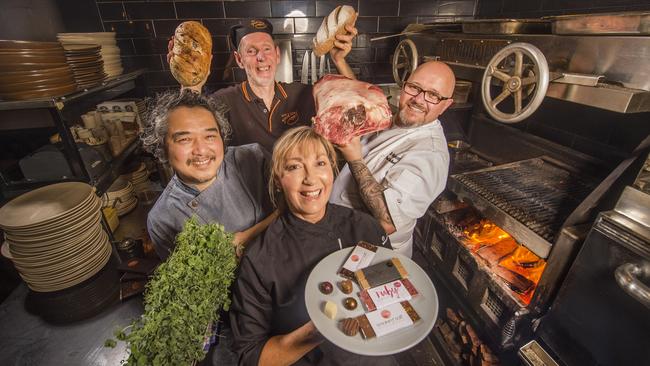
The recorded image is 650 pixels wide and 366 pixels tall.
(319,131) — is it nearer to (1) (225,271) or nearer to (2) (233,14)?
(1) (225,271)

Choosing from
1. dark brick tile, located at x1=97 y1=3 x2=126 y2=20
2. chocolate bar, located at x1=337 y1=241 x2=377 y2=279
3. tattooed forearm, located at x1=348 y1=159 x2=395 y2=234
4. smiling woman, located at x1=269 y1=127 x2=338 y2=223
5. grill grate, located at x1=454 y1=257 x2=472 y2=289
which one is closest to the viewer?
chocolate bar, located at x1=337 y1=241 x2=377 y2=279

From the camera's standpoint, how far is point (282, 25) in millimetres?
3758

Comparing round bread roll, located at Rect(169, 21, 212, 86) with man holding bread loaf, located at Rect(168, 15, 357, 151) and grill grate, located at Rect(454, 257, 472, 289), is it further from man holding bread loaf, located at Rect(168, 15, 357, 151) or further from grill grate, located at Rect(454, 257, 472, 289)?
grill grate, located at Rect(454, 257, 472, 289)

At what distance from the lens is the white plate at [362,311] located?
0.92 meters

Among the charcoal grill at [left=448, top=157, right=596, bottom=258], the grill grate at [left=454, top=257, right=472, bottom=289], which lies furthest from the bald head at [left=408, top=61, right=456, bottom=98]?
the grill grate at [left=454, top=257, right=472, bottom=289]

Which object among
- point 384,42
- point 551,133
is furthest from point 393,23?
point 551,133

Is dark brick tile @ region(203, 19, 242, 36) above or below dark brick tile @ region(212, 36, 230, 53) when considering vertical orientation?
above

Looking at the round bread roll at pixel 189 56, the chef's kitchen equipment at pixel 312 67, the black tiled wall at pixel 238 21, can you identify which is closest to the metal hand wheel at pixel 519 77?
the round bread roll at pixel 189 56

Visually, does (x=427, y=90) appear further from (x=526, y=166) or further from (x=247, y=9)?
(x=247, y=9)

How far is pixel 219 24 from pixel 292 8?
0.93 meters

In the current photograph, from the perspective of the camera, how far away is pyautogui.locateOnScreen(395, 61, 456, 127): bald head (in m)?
1.86

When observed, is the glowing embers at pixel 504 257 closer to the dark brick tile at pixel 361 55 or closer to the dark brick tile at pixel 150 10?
the dark brick tile at pixel 361 55

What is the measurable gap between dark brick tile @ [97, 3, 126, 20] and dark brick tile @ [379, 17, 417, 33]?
322 centimetres

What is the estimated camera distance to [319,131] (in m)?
1.48
